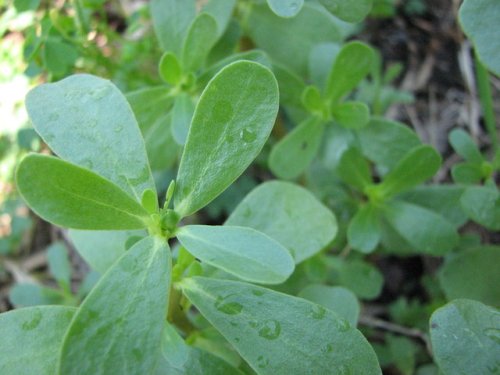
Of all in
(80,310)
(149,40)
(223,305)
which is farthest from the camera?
(149,40)

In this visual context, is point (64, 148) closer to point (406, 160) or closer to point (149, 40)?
point (406, 160)

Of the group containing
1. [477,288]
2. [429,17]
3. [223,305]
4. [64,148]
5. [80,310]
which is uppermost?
[64,148]

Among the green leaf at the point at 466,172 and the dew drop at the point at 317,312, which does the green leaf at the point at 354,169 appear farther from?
the dew drop at the point at 317,312

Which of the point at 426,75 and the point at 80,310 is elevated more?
the point at 80,310

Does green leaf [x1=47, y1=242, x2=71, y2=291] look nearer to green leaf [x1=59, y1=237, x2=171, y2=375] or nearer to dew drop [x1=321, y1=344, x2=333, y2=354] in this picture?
green leaf [x1=59, y1=237, x2=171, y2=375]

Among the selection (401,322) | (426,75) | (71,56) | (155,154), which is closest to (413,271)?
(401,322)

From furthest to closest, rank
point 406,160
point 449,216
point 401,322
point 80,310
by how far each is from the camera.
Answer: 1. point 401,322
2. point 449,216
3. point 406,160
4. point 80,310

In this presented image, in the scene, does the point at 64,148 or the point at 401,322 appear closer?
the point at 64,148
